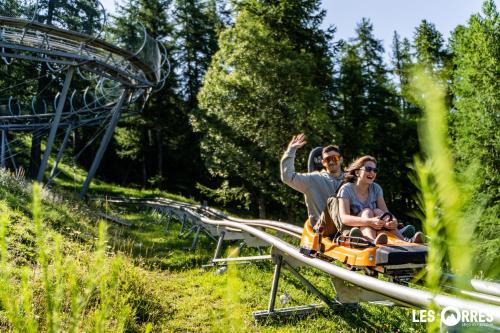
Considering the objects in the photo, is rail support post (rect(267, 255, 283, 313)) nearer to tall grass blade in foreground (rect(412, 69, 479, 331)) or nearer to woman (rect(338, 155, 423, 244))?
woman (rect(338, 155, 423, 244))

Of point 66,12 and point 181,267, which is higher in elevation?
point 66,12

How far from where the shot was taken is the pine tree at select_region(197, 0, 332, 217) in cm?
1891

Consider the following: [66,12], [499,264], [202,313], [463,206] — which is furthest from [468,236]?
[66,12]

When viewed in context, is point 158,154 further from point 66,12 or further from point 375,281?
point 375,281

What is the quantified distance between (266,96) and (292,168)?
579 inches

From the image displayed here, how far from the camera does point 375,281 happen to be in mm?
2756

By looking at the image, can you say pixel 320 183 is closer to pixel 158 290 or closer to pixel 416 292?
pixel 158 290

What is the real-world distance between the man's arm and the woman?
63 cm

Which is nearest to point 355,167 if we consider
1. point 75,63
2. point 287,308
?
point 287,308

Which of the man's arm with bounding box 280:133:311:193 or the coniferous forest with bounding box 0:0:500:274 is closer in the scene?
the man's arm with bounding box 280:133:311:193

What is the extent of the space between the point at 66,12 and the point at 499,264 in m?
14.4

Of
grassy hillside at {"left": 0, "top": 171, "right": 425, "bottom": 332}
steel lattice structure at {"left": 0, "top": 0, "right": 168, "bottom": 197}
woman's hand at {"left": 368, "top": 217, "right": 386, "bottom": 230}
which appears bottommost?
grassy hillside at {"left": 0, "top": 171, "right": 425, "bottom": 332}

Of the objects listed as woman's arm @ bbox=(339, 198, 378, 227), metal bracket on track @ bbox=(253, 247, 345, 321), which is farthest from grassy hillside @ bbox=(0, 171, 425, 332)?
woman's arm @ bbox=(339, 198, 378, 227)

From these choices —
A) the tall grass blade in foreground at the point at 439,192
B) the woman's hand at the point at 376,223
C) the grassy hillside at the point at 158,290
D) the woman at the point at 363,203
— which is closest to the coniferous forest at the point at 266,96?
the grassy hillside at the point at 158,290
